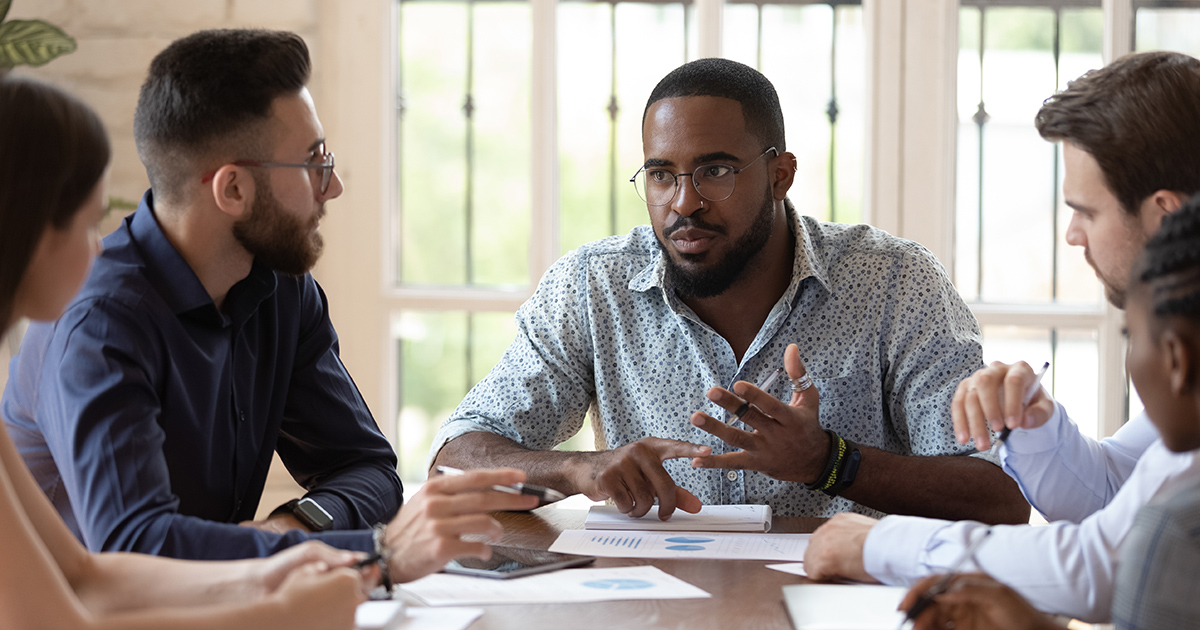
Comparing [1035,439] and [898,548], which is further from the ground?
[1035,439]

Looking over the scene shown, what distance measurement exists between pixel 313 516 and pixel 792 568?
0.72m

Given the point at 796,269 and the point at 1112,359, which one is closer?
the point at 796,269

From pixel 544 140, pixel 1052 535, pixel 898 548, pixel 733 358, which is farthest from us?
pixel 544 140

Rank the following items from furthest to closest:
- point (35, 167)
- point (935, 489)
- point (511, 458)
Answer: point (511, 458)
point (935, 489)
point (35, 167)

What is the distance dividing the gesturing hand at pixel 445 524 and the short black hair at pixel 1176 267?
2.37ft

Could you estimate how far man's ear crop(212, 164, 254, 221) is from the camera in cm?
161

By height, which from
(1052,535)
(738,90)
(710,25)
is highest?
(710,25)

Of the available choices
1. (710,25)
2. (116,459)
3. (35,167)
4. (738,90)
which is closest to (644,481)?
(116,459)

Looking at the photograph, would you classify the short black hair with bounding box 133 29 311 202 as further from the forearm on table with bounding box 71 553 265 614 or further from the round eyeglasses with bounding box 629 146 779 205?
the round eyeglasses with bounding box 629 146 779 205

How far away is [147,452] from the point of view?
134 centimetres

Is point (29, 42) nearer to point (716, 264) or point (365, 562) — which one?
point (716, 264)

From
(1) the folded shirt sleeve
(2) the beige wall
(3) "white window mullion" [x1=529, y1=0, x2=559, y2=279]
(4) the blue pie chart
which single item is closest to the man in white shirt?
(1) the folded shirt sleeve

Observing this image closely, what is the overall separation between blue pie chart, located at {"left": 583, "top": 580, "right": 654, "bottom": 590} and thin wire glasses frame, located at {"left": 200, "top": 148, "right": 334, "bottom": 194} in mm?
839

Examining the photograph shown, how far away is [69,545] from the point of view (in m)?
1.18
